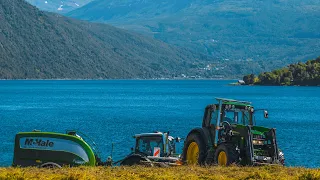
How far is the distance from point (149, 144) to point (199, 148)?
1801 mm

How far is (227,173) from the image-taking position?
1942 cm

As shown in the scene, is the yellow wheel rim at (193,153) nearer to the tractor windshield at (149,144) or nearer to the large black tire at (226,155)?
the tractor windshield at (149,144)

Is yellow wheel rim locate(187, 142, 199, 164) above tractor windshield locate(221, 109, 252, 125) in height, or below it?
below

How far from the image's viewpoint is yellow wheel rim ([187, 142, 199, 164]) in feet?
82.3

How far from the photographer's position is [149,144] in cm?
2461

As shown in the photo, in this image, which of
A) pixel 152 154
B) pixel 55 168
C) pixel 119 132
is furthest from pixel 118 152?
pixel 55 168

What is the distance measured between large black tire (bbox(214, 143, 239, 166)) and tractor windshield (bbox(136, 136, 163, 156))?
7.18ft

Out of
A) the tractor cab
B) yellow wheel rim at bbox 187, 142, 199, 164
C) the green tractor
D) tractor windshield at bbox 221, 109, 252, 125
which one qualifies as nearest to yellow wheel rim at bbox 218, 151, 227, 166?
the green tractor

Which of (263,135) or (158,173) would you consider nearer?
(158,173)

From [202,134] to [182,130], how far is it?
39.5 meters

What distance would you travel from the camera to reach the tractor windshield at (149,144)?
2449cm

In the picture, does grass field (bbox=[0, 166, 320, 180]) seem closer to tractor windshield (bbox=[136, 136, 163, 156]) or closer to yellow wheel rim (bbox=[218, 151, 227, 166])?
yellow wheel rim (bbox=[218, 151, 227, 166])

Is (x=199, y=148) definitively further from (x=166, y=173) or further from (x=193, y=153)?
(x=166, y=173)

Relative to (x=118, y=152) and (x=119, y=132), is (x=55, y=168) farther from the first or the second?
(x=119, y=132)
